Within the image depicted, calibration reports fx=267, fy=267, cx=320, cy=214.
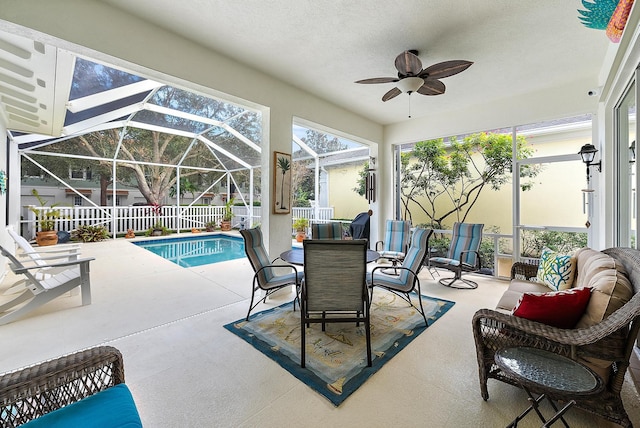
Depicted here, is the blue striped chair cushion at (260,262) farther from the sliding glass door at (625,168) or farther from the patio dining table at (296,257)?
the sliding glass door at (625,168)

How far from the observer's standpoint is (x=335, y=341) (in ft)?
8.20

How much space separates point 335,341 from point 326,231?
6.25 feet

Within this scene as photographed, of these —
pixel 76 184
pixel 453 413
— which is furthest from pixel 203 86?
pixel 76 184

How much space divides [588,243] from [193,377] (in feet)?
17.2

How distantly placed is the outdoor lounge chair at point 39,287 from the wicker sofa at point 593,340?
421 centimetres

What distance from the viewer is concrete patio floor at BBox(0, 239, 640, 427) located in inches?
63.9

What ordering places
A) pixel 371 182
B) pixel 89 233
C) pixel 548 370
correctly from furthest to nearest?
1. pixel 89 233
2. pixel 371 182
3. pixel 548 370

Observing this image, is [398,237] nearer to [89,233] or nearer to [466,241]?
[466,241]

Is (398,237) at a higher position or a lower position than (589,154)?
lower

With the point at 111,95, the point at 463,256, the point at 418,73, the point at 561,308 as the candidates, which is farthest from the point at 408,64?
the point at 111,95

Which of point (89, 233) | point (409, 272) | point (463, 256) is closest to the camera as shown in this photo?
point (409, 272)

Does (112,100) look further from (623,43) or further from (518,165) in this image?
(518,165)

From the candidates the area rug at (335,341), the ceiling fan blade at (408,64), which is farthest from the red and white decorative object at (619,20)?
the area rug at (335,341)

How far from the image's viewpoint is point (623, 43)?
2.35 m
